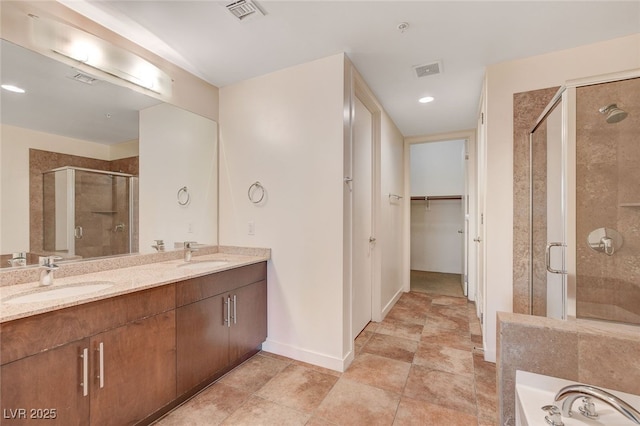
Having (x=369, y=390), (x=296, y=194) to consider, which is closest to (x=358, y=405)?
(x=369, y=390)

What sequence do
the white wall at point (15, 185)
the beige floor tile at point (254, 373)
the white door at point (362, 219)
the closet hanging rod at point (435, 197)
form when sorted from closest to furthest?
the white wall at point (15, 185)
the beige floor tile at point (254, 373)
the white door at point (362, 219)
the closet hanging rod at point (435, 197)

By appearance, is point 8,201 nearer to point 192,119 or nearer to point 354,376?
point 192,119

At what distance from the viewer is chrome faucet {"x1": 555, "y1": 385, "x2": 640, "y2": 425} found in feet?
2.45

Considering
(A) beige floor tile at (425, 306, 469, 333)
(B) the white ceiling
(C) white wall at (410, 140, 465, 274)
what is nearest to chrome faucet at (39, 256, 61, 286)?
(B) the white ceiling

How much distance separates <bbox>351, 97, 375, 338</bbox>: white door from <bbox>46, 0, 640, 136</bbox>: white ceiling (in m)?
0.53

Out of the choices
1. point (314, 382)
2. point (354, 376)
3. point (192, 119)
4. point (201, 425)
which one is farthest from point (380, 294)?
point (192, 119)

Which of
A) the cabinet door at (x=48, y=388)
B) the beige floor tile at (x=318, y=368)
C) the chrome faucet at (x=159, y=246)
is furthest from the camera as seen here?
the chrome faucet at (x=159, y=246)

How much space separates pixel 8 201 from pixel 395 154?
3652mm

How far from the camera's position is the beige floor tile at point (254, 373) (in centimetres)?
196

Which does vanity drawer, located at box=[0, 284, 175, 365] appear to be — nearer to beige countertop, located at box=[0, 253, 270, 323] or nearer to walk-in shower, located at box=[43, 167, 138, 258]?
beige countertop, located at box=[0, 253, 270, 323]

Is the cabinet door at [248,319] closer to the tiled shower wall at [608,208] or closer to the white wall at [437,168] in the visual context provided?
the tiled shower wall at [608,208]

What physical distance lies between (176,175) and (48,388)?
5.44 ft

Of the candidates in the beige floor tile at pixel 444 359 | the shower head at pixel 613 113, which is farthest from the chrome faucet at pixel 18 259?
the shower head at pixel 613 113

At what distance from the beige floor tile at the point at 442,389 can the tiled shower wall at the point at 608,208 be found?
34.2 inches
